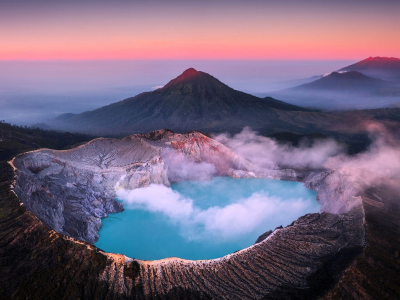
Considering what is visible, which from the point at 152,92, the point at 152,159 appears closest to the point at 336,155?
the point at 152,159

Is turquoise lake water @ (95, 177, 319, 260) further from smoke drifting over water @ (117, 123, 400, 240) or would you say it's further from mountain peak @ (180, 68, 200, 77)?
mountain peak @ (180, 68, 200, 77)

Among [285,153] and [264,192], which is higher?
[285,153]

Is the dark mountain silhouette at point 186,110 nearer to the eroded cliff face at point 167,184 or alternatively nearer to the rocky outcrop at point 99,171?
the rocky outcrop at point 99,171

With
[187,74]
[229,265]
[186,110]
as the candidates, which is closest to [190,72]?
[187,74]

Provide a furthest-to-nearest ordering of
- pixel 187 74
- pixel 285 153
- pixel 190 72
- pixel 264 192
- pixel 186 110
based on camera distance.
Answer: pixel 187 74, pixel 190 72, pixel 186 110, pixel 285 153, pixel 264 192

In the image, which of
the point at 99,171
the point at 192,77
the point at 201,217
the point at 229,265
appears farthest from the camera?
the point at 192,77

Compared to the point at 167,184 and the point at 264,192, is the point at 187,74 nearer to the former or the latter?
the point at 167,184

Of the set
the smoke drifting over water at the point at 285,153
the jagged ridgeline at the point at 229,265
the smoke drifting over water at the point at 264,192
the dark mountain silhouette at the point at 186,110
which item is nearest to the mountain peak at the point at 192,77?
the dark mountain silhouette at the point at 186,110

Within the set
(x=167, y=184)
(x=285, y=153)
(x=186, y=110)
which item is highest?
(x=186, y=110)
